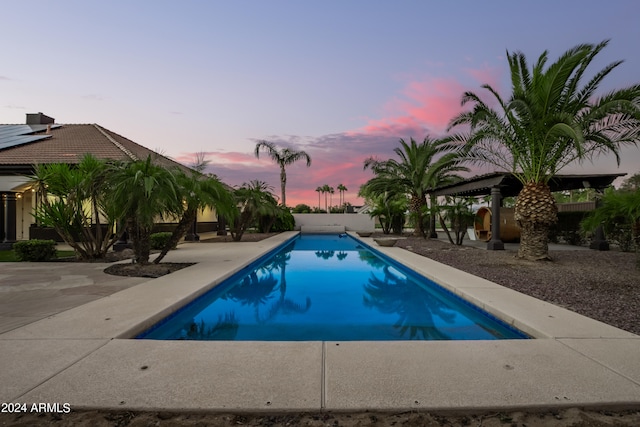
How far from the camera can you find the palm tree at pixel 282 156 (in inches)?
1223

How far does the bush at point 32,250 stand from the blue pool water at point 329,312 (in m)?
5.79

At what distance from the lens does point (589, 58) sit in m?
8.58

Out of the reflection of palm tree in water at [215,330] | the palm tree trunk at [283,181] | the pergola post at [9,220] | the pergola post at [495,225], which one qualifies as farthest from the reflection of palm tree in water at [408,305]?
the palm tree trunk at [283,181]

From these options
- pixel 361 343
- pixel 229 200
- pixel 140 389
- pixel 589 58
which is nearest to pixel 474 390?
pixel 361 343

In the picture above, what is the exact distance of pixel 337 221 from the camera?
103 feet

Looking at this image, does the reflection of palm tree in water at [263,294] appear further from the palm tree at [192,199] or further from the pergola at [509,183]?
Result: the pergola at [509,183]

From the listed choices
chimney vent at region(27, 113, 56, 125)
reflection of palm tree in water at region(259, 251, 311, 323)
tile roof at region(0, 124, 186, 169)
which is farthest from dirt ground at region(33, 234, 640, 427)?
chimney vent at region(27, 113, 56, 125)

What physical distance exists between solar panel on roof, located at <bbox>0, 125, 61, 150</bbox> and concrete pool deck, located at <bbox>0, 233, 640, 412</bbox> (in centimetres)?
1673

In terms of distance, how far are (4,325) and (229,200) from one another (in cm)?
616

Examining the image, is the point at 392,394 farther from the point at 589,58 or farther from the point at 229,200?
the point at 589,58

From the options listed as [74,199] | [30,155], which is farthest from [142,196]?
[30,155]

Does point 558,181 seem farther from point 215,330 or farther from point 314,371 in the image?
point 314,371

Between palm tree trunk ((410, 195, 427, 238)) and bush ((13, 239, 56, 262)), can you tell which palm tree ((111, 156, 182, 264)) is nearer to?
bush ((13, 239, 56, 262))

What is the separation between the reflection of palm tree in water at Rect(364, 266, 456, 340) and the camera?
4879 mm
